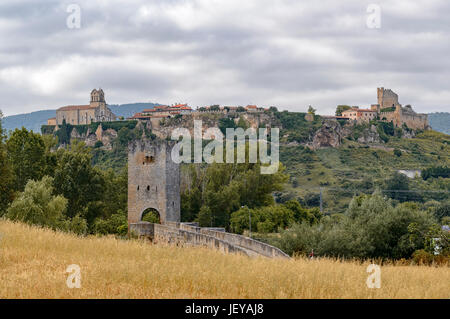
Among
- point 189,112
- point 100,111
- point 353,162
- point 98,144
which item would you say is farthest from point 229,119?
point 100,111

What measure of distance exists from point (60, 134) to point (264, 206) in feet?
267

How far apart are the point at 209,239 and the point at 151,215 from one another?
15964 millimetres

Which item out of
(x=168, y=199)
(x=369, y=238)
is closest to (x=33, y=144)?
(x=168, y=199)

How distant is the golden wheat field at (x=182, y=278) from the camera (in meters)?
8.76

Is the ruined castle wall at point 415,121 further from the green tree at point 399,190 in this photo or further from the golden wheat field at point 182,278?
the golden wheat field at point 182,278

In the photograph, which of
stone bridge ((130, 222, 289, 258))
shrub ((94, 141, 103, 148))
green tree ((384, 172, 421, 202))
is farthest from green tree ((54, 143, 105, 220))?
shrub ((94, 141, 103, 148))

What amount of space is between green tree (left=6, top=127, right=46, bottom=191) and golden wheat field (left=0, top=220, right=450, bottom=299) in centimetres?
2630

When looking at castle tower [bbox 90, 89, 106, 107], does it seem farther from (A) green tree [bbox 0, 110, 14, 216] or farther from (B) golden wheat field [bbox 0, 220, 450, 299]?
(B) golden wheat field [bbox 0, 220, 450, 299]

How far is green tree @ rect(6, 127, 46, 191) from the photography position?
38.2 metres

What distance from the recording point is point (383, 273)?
39.4 ft

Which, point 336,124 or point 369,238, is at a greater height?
point 336,124

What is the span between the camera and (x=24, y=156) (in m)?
38.3

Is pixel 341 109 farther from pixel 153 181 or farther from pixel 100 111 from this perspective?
pixel 153 181
